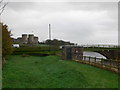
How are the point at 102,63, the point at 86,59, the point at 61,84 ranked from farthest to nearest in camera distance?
1. the point at 86,59
2. the point at 102,63
3. the point at 61,84

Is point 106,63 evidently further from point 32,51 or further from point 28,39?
point 28,39

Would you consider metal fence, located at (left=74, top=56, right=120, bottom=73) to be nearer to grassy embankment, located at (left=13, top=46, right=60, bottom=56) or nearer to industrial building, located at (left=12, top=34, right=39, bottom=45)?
grassy embankment, located at (left=13, top=46, right=60, bottom=56)

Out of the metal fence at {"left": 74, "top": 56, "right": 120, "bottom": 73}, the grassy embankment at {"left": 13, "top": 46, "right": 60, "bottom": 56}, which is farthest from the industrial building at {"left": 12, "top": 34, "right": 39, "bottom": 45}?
the metal fence at {"left": 74, "top": 56, "right": 120, "bottom": 73}

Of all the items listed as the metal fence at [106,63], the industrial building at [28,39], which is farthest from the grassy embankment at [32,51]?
the industrial building at [28,39]

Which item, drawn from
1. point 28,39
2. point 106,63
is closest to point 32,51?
point 106,63

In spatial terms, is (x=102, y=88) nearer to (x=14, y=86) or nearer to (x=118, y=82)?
(x=118, y=82)

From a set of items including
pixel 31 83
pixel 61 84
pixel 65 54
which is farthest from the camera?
pixel 65 54

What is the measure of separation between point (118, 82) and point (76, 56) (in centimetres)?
1217

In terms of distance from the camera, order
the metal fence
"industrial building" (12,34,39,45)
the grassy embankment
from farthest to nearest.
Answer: "industrial building" (12,34,39,45) < the grassy embankment < the metal fence

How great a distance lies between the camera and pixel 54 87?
1224 cm

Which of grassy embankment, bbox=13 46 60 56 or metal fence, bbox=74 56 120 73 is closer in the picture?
metal fence, bbox=74 56 120 73

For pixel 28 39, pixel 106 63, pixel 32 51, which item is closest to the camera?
pixel 106 63

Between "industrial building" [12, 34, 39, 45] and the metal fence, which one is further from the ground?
"industrial building" [12, 34, 39, 45]

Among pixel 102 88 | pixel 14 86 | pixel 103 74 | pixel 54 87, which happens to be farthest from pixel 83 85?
pixel 14 86
